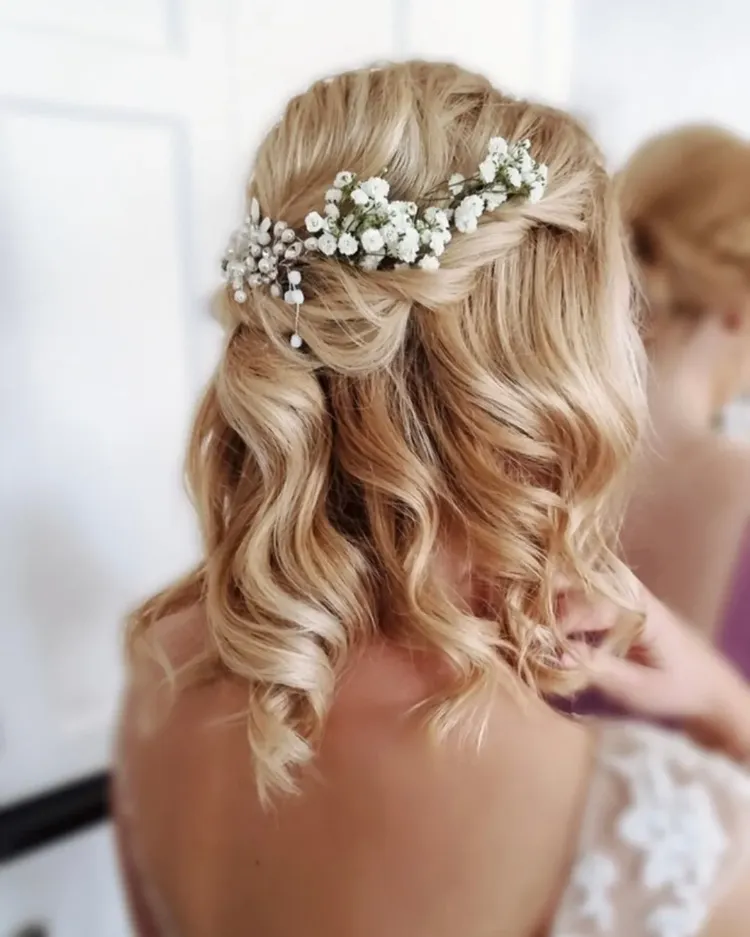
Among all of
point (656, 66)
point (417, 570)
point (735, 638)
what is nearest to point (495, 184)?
point (417, 570)

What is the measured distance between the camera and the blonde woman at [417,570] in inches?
22.0

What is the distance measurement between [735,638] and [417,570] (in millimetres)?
621

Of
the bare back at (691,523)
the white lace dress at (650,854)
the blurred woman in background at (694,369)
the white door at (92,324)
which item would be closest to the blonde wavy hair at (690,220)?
the blurred woman in background at (694,369)

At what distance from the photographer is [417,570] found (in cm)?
61

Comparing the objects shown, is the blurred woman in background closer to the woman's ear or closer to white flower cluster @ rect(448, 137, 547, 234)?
the woman's ear

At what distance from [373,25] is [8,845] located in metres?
1.14

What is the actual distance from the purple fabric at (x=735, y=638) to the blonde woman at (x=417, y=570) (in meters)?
0.33

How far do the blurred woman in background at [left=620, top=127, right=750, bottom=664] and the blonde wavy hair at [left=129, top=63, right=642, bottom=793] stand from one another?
0.35 metres

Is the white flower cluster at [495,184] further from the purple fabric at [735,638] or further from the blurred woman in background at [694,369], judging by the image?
the purple fabric at [735,638]

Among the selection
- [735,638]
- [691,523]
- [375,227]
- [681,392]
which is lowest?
[735,638]

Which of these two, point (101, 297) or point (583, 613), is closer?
point (583, 613)

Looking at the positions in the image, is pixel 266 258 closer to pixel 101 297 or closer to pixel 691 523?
pixel 101 297

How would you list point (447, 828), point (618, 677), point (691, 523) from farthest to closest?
point (691, 523)
point (618, 677)
point (447, 828)

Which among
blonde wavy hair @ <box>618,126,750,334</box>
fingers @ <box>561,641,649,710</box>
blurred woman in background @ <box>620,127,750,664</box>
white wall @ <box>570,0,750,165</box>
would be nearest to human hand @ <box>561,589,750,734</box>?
fingers @ <box>561,641,649,710</box>
